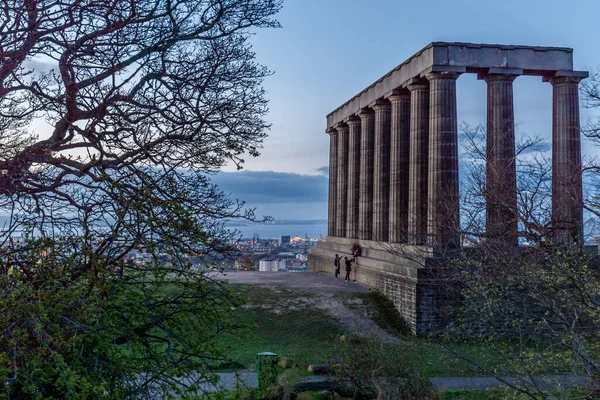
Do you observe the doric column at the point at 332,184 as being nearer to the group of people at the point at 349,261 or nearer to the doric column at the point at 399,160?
the group of people at the point at 349,261

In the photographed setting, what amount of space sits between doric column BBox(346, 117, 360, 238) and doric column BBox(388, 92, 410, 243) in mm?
8807

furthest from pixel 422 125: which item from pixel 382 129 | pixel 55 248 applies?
pixel 55 248

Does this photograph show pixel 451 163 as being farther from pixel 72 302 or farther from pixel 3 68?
pixel 72 302

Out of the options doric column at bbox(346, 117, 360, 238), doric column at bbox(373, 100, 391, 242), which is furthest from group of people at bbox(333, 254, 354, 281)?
doric column at bbox(346, 117, 360, 238)

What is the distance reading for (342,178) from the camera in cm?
4616

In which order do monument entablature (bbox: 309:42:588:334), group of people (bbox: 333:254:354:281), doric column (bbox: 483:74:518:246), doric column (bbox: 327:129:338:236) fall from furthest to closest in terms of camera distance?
doric column (bbox: 327:129:338:236) < group of people (bbox: 333:254:354:281) < doric column (bbox: 483:74:518:246) < monument entablature (bbox: 309:42:588:334)

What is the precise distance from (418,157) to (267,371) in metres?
18.0

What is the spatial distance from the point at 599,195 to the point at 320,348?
11.4 meters

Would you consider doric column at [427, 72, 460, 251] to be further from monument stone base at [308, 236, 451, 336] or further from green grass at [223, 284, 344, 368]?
green grass at [223, 284, 344, 368]

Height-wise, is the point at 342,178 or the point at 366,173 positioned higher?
the point at 342,178

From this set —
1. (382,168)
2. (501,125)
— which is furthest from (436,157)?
(382,168)

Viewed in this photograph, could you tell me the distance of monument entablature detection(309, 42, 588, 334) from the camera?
2623 cm

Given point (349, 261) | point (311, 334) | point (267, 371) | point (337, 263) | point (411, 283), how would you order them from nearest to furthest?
point (267, 371) → point (311, 334) → point (411, 283) → point (349, 261) → point (337, 263)

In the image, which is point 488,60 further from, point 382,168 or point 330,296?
point 330,296
